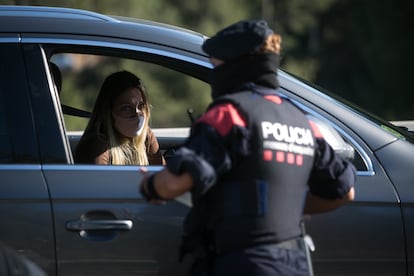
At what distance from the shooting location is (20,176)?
3936 millimetres

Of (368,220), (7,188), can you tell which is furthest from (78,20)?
(368,220)

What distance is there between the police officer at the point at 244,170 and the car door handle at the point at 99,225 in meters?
0.58

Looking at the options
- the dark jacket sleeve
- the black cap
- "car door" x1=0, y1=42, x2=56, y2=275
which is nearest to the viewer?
the black cap

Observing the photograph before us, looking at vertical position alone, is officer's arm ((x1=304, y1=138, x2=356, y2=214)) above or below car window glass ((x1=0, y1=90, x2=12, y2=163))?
below

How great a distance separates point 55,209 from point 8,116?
46 centimetres

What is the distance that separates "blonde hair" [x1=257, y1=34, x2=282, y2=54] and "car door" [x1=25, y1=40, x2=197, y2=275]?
0.88 metres

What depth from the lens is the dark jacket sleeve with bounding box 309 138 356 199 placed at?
11.5ft

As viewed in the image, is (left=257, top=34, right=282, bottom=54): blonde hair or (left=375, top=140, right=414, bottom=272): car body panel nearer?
(left=257, top=34, right=282, bottom=54): blonde hair

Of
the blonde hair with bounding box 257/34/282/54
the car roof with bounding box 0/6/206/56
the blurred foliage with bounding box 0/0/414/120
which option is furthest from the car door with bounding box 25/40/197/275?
the blurred foliage with bounding box 0/0/414/120

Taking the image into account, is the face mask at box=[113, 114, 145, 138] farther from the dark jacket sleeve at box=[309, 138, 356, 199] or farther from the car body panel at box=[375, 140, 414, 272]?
the dark jacket sleeve at box=[309, 138, 356, 199]

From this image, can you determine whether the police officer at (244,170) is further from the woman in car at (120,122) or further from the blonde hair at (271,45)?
the woman in car at (120,122)

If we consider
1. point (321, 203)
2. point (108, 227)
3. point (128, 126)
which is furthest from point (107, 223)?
point (128, 126)

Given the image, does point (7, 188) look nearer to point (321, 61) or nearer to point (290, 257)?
point (290, 257)

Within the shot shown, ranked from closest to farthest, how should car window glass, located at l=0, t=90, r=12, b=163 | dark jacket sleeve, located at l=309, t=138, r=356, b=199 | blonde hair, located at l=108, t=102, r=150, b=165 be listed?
dark jacket sleeve, located at l=309, t=138, r=356, b=199 < car window glass, located at l=0, t=90, r=12, b=163 < blonde hair, located at l=108, t=102, r=150, b=165
